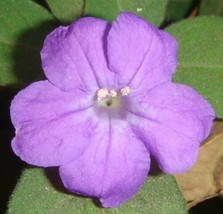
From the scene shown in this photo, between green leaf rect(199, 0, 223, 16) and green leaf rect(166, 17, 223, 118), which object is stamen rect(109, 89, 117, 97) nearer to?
green leaf rect(166, 17, 223, 118)

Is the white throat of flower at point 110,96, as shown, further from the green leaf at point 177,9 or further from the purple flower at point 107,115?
the green leaf at point 177,9

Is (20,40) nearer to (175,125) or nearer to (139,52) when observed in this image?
(139,52)

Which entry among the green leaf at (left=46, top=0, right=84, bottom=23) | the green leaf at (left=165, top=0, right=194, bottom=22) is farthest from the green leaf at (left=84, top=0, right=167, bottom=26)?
the green leaf at (left=165, top=0, right=194, bottom=22)

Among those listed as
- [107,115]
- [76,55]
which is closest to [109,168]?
[107,115]

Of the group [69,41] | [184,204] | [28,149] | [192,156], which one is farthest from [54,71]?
[184,204]

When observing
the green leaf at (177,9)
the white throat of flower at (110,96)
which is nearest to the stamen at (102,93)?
the white throat of flower at (110,96)

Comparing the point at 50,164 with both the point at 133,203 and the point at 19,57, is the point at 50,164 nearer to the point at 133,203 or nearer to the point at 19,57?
the point at 133,203
